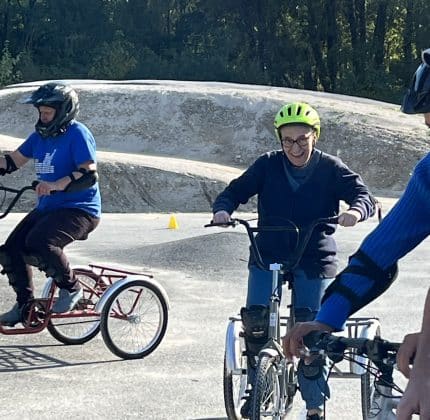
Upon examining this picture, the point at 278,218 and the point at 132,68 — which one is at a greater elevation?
the point at 278,218

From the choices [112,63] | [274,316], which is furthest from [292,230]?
[112,63]

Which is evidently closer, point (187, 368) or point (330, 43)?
point (187, 368)

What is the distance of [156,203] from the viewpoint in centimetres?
2300

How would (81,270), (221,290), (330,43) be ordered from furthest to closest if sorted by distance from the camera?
(330,43), (221,290), (81,270)

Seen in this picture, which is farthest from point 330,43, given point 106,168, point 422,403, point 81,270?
point 422,403

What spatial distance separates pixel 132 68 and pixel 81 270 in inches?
1786

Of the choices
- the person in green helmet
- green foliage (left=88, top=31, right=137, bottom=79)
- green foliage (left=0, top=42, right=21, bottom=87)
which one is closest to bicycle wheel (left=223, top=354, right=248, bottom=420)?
the person in green helmet

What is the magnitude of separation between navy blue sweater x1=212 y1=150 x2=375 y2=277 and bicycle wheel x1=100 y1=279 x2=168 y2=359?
216 centimetres

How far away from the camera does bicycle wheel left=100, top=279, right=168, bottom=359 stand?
757 centimetres

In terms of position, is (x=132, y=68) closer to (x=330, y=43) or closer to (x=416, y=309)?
(x=330, y=43)

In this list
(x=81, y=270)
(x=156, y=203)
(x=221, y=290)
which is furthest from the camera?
(x=156, y=203)

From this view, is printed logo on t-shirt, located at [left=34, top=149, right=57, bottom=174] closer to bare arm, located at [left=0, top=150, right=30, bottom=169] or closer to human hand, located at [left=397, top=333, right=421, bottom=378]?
bare arm, located at [left=0, top=150, right=30, bottom=169]

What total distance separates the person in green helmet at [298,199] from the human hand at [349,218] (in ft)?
0.48

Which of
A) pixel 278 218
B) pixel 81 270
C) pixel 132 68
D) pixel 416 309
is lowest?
pixel 132 68
